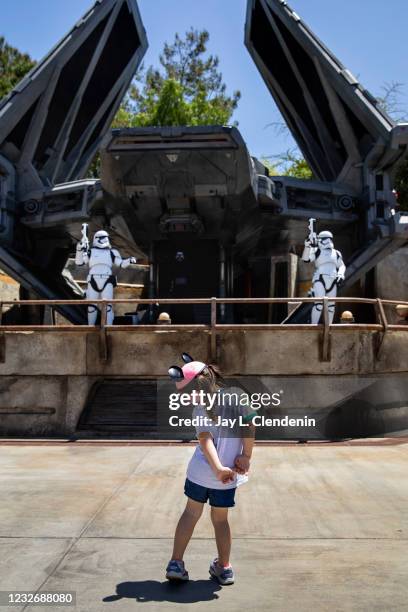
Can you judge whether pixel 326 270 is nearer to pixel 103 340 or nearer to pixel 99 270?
pixel 99 270

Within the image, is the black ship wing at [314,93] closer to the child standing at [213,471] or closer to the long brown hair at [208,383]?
the long brown hair at [208,383]

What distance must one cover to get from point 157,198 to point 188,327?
6.55 metres

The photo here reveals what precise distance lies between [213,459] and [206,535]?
1589 millimetres

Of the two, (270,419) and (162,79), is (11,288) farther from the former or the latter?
(162,79)

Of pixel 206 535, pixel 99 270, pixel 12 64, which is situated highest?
pixel 12 64

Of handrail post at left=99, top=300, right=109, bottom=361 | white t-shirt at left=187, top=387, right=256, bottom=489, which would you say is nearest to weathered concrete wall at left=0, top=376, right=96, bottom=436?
handrail post at left=99, top=300, right=109, bottom=361

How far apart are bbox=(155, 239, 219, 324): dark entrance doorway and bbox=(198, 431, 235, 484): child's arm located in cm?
1435

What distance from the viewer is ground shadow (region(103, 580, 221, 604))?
3.66 m

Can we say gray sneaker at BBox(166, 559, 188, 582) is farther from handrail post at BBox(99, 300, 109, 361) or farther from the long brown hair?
handrail post at BBox(99, 300, 109, 361)

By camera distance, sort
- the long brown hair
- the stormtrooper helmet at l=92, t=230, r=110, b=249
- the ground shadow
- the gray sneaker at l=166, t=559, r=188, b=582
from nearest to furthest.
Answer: the ground shadow
the gray sneaker at l=166, t=559, r=188, b=582
the long brown hair
the stormtrooper helmet at l=92, t=230, r=110, b=249

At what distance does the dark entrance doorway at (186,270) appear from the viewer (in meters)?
18.4

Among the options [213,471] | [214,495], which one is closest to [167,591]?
[214,495]

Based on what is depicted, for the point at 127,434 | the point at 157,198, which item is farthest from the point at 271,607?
the point at 157,198

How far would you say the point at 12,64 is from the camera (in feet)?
130
